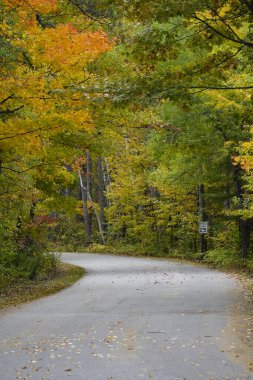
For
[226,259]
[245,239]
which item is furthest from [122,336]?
[245,239]

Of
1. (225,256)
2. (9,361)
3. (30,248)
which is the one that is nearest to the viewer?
(9,361)

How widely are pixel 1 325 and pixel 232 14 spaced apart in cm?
744

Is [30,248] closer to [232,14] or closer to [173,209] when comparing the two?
[232,14]

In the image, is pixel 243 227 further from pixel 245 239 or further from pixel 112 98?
pixel 112 98

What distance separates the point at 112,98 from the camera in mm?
9008

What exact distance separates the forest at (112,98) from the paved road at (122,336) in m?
3.75

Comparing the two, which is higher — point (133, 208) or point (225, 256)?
point (133, 208)

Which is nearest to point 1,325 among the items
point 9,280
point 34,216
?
point 9,280

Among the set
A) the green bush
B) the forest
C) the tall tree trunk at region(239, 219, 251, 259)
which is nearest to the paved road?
the forest

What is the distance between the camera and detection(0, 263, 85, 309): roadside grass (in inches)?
512

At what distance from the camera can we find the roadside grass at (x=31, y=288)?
13008 millimetres

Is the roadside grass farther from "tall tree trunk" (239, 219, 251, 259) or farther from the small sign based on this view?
the small sign

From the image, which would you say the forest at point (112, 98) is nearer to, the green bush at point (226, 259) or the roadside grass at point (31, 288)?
the green bush at point (226, 259)

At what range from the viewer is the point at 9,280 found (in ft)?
52.1
